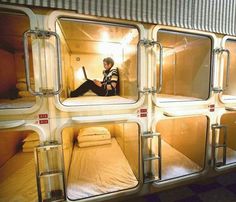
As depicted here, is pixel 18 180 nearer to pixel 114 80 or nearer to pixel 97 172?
pixel 97 172

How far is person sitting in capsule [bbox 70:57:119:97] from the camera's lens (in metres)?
2.28

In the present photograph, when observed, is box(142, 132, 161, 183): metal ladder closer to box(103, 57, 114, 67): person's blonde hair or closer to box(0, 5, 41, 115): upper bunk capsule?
box(0, 5, 41, 115): upper bunk capsule

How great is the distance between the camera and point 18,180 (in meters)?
1.73

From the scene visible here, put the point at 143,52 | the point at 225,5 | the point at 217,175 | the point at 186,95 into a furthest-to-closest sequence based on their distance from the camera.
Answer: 1. the point at 186,95
2. the point at 217,175
3. the point at 225,5
4. the point at 143,52

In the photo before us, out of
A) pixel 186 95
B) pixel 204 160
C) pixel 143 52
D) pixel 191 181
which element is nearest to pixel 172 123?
pixel 186 95

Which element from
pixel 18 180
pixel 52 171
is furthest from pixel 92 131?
pixel 52 171

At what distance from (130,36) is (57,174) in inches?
69.7

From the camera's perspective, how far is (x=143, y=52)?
4.78ft

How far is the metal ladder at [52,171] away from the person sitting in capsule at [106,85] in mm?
1142

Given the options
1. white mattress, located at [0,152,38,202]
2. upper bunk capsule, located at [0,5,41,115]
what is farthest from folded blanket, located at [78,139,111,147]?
upper bunk capsule, located at [0,5,41,115]

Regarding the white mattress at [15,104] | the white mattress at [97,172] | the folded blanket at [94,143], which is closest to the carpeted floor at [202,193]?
the white mattress at [97,172]

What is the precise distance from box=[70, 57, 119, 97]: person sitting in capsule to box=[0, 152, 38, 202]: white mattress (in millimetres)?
1229

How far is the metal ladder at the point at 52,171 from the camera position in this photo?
1275mm

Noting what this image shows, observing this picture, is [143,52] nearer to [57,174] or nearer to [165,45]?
[165,45]
